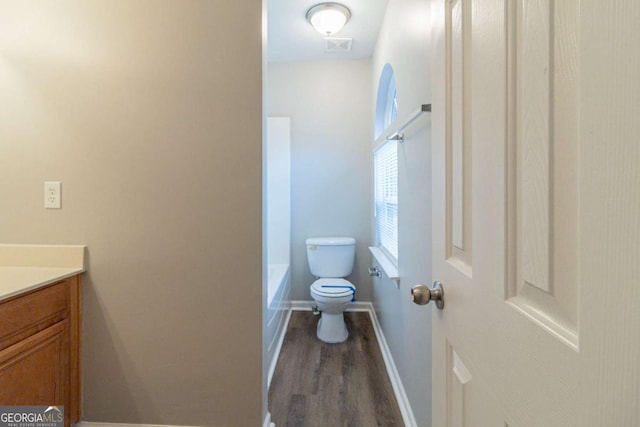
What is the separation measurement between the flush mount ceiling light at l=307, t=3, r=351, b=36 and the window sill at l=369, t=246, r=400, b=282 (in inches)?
69.6

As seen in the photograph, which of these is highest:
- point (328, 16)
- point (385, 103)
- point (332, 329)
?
point (328, 16)

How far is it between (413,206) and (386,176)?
38.1 inches

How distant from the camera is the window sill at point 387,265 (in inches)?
69.9

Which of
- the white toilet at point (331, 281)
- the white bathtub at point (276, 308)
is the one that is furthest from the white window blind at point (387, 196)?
the white bathtub at point (276, 308)

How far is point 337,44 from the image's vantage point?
8.89ft

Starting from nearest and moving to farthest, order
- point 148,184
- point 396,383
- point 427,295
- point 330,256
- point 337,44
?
point 427,295
point 148,184
point 396,383
point 337,44
point 330,256

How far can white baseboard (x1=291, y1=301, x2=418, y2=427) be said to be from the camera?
1.53 m

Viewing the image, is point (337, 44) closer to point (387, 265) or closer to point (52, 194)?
point (387, 265)

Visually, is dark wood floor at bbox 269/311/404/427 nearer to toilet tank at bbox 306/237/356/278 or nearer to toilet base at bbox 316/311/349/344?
toilet base at bbox 316/311/349/344

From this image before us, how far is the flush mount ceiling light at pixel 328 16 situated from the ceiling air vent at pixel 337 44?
30cm

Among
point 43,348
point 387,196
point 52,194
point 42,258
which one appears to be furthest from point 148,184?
point 387,196

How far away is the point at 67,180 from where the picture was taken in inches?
55.6

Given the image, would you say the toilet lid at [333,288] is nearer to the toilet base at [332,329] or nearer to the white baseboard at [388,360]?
the toilet base at [332,329]

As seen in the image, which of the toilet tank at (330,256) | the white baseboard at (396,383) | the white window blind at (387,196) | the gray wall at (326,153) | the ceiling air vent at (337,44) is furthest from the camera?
the gray wall at (326,153)
